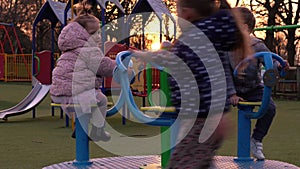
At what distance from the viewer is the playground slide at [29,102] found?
996 centimetres

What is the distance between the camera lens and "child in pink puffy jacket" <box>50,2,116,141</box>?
16.0 feet

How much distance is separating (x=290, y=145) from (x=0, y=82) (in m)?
22.3

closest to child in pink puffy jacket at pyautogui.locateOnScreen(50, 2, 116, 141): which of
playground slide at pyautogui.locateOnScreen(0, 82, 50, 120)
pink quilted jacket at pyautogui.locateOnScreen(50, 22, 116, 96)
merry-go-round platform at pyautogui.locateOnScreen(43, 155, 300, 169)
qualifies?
pink quilted jacket at pyautogui.locateOnScreen(50, 22, 116, 96)

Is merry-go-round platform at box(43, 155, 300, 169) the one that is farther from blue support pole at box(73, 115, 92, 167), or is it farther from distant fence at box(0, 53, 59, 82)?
distant fence at box(0, 53, 59, 82)

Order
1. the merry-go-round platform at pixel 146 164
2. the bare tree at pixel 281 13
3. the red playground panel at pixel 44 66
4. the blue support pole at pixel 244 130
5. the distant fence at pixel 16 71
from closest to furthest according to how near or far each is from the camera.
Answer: the merry-go-round platform at pixel 146 164, the blue support pole at pixel 244 130, the red playground panel at pixel 44 66, the bare tree at pixel 281 13, the distant fence at pixel 16 71

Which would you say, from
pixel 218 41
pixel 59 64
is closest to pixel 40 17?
pixel 59 64

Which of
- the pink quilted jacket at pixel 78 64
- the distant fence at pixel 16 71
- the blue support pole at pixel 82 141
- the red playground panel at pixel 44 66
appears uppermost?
the pink quilted jacket at pixel 78 64

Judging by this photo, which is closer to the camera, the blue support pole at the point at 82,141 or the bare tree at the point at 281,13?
the blue support pole at the point at 82,141

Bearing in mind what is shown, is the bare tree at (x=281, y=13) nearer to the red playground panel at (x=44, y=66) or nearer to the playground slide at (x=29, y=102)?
the playground slide at (x=29, y=102)

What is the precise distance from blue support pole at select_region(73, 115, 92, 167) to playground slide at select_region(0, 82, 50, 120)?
5156 millimetres

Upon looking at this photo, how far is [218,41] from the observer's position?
2.73 metres

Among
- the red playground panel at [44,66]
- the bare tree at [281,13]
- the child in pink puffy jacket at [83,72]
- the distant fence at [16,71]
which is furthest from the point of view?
the distant fence at [16,71]

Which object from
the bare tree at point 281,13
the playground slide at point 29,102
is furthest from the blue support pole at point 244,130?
the bare tree at point 281,13

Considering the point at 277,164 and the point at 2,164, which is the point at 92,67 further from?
the point at 277,164
